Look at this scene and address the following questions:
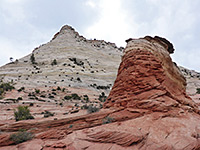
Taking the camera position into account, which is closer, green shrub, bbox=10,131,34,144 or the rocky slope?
the rocky slope

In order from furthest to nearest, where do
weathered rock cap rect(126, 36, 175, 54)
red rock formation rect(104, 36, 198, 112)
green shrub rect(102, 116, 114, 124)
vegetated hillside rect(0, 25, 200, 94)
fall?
vegetated hillside rect(0, 25, 200, 94) < weathered rock cap rect(126, 36, 175, 54) < red rock formation rect(104, 36, 198, 112) < green shrub rect(102, 116, 114, 124)

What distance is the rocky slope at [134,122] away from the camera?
5829 millimetres

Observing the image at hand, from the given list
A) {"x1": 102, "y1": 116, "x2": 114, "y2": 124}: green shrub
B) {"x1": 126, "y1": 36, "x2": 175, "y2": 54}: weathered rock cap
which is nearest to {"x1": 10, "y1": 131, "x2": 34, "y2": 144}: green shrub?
{"x1": 102, "y1": 116, "x2": 114, "y2": 124}: green shrub

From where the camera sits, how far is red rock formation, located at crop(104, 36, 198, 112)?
8.28 meters

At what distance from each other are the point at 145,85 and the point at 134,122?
2.69 metres

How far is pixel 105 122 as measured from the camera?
741 cm

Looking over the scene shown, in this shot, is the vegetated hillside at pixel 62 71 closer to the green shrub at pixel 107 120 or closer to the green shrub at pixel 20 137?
the green shrub at pixel 20 137

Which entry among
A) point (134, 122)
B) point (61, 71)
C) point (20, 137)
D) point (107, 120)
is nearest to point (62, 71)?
point (61, 71)

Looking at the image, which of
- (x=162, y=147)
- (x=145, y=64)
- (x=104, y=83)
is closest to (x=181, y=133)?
(x=162, y=147)

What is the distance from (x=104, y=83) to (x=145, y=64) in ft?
80.2

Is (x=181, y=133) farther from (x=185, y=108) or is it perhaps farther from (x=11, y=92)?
(x=11, y=92)

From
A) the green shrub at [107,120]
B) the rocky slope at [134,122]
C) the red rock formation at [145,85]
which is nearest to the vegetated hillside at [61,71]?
the red rock formation at [145,85]

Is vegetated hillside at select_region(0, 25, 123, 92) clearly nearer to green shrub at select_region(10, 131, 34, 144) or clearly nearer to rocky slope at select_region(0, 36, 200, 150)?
rocky slope at select_region(0, 36, 200, 150)

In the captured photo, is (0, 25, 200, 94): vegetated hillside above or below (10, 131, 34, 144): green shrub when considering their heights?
above
